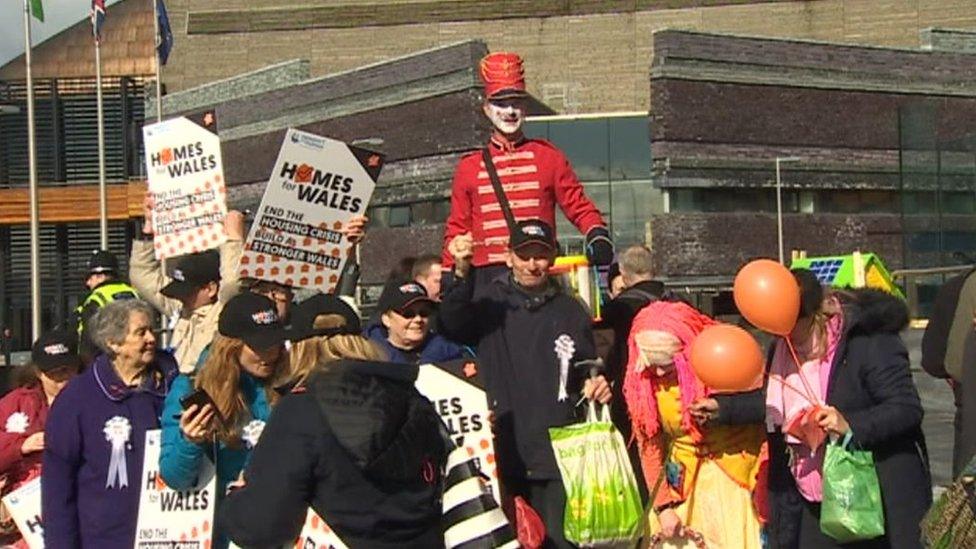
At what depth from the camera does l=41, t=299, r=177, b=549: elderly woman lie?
6.54 metres

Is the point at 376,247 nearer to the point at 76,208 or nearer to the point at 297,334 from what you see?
the point at 76,208

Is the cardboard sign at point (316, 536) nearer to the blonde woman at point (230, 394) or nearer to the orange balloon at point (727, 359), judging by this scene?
the blonde woman at point (230, 394)

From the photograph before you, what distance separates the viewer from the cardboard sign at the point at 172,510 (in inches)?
239

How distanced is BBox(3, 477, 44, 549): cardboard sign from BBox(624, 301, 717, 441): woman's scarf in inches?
125

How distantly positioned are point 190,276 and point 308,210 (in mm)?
825

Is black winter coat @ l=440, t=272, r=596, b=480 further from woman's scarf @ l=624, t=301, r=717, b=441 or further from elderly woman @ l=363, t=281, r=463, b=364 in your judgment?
woman's scarf @ l=624, t=301, r=717, b=441

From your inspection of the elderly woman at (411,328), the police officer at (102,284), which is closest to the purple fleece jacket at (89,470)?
the elderly woman at (411,328)

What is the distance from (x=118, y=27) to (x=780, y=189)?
101 ft

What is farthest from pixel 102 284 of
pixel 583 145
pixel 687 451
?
pixel 583 145

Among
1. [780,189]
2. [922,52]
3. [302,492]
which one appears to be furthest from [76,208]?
[302,492]

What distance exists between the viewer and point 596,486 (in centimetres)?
682

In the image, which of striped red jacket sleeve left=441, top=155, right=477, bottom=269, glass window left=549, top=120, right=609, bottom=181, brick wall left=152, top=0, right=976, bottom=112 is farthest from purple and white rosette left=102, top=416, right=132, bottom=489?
brick wall left=152, top=0, right=976, bottom=112

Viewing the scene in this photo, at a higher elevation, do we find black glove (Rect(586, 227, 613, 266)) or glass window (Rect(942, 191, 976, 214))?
glass window (Rect(942, 191, 976, 214))

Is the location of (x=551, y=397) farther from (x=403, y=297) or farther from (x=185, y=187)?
(x=185, y=187)
